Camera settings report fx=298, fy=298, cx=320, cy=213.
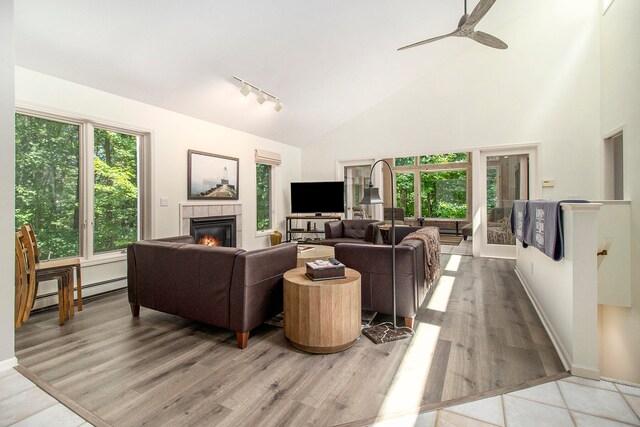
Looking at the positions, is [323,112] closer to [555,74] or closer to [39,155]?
[555,74]

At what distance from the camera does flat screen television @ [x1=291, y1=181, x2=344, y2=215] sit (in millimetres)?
6406

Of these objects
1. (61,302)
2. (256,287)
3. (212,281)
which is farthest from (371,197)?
(61,302)

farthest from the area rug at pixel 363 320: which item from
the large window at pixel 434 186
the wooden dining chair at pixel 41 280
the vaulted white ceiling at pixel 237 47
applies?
the large window at pixel 434 186

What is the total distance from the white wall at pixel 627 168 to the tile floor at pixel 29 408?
4.67m

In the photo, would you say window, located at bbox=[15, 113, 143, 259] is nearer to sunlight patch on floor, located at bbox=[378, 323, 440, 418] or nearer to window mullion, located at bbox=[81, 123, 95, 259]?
window mullion, located at bbox=[81, 123, 95, 259]

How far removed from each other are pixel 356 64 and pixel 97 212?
413cm

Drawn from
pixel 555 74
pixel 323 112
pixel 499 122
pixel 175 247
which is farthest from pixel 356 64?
pixel 175 247

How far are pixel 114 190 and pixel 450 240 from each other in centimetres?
744

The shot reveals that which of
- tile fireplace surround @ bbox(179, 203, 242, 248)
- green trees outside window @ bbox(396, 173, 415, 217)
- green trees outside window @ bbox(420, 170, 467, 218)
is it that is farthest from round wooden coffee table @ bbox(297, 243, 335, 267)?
green trees outside window @ bbox(420, 170, 467, 218)

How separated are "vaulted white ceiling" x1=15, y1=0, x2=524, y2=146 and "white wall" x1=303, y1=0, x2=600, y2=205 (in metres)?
0.33

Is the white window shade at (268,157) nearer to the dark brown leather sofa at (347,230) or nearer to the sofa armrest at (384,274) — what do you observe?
the dark brown leather sofa at (347,230)

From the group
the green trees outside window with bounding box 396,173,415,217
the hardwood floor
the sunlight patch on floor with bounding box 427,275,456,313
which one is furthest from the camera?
the green trees outside window with bounding box 396,173,415,217

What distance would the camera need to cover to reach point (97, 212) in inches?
143

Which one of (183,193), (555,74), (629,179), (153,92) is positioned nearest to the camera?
(629,179)
